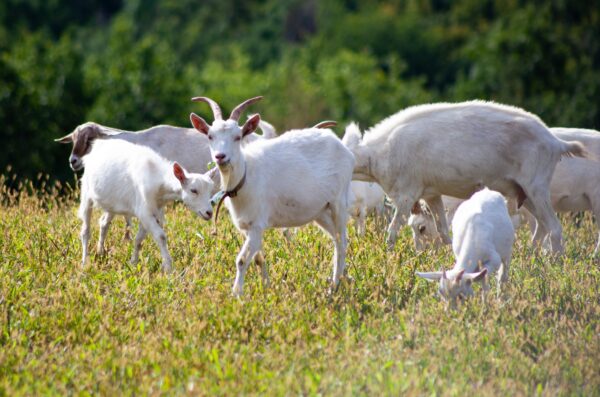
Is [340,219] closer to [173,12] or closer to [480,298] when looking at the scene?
[480,298]

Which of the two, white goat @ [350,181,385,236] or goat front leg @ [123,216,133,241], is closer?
goat front leg @ [123,216,133,241]

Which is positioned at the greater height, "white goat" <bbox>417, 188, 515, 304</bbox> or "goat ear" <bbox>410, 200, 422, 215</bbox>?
"white goat" <bbox>417, 188, 515, 304</bbox>

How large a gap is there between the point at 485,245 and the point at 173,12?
59.0 m

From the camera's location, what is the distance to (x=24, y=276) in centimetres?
935

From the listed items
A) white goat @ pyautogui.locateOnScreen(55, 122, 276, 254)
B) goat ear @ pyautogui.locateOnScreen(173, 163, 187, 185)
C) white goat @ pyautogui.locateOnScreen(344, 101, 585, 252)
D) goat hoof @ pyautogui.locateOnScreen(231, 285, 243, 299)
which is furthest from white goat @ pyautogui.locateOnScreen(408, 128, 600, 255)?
goat hoof @ pyautogui.locateOnScreen(231, 285, 243, 299)

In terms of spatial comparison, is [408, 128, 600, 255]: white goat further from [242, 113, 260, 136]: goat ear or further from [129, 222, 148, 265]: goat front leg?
[129, 222, 148, 265]: goat front leg

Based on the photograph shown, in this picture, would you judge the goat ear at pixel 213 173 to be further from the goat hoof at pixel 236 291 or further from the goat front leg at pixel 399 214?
the goat front leg at pixel 399 214

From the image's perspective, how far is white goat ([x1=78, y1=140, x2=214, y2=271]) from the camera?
964 centimetres

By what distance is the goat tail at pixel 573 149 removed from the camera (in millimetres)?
11109

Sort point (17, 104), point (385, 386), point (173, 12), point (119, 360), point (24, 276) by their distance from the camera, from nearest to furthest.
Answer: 1. point (385, 386)
2. point (119, 360)
3. point (24, 276)
4. point (17, 104)
5. point (173, 12)

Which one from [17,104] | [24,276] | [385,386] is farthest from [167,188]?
[17,104]

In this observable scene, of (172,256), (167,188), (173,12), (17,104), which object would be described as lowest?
(173,12)

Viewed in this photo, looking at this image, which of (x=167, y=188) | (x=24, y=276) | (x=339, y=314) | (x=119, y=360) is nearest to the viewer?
(x=119, y=360)

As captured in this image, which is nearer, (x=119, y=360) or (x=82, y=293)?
(x=119, y=360)
